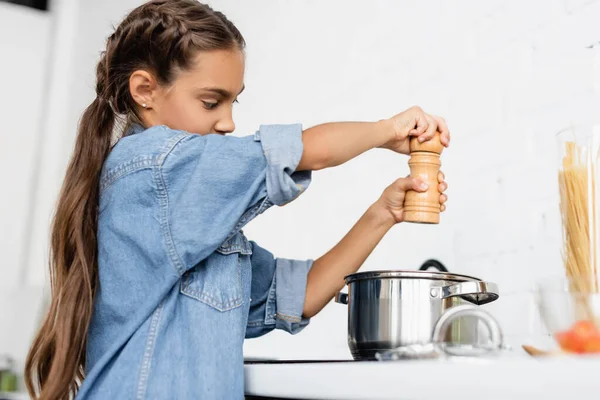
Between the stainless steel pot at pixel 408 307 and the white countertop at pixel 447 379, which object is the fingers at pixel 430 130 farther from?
the white countertop at pixel 447 379

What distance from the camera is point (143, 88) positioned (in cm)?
116

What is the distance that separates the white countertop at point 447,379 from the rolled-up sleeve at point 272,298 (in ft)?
1.15

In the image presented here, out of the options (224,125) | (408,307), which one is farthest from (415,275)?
(224,125)

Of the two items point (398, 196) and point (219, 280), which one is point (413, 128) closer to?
point (398, 196)

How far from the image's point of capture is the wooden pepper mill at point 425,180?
101 cm

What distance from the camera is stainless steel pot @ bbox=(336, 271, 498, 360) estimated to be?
Result: 0.88 m

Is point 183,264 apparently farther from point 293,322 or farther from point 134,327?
point 293,322

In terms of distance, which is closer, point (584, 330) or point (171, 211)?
point (584, 330)

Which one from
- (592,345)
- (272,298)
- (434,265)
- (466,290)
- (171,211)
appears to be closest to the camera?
(592,345)

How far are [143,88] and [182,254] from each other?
331 millimetres

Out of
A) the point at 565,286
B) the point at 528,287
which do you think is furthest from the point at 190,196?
the point at 528,287

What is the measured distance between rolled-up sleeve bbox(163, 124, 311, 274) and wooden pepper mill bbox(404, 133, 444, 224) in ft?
0.54

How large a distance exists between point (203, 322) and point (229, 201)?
0.51ft

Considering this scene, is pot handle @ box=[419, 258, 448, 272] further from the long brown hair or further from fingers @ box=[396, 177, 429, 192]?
the long brown hair
